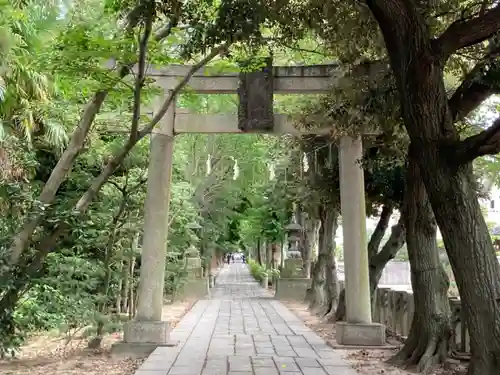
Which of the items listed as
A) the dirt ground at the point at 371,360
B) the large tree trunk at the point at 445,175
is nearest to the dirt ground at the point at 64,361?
the dirt ground at the point at 371,360

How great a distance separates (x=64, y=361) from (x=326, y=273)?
361 inches

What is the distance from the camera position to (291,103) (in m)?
14.0

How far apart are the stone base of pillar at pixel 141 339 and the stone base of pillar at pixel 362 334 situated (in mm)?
2956

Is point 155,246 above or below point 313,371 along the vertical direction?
above

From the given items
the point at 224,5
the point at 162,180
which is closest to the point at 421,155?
the point at 224,5

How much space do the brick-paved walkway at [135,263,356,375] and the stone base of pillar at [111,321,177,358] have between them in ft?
0.91

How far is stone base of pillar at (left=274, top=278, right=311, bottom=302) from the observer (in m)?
22.7

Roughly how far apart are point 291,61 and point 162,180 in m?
5.55

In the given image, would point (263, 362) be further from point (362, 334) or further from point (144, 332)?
point (144, 332)

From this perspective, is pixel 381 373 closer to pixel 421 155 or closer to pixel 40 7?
pixel 421 155

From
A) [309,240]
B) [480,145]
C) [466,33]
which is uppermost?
[466,33]

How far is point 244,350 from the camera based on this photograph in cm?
946

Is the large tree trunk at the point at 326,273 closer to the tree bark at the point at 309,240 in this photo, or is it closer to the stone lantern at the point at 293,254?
the tree bark at the point at 309,240

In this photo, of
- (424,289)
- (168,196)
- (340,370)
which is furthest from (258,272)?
(340,370)
